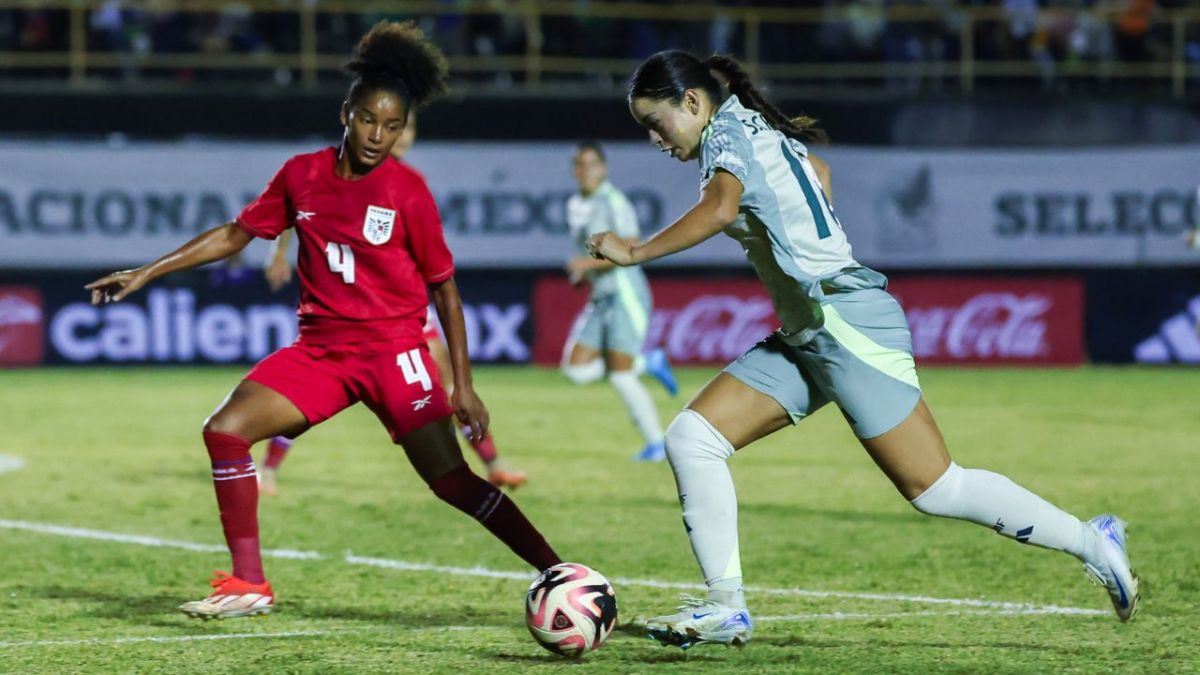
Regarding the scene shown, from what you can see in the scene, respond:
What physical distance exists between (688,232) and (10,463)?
27.1ft

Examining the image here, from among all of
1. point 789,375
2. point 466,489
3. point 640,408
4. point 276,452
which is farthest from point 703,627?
point 640,408

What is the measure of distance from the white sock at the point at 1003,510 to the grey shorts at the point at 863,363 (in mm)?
300

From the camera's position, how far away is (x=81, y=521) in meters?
9.61

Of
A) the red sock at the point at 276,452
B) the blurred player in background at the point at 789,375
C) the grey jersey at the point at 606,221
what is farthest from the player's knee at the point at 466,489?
the grey jersey at the point at 606,221

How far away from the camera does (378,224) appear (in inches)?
257

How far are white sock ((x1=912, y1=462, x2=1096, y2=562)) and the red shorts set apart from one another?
6.35 ft

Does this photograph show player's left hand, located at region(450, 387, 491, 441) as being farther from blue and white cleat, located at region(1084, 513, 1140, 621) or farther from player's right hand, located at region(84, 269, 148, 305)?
blue and white cleat, located at region(1084, 513, 1140, 621)

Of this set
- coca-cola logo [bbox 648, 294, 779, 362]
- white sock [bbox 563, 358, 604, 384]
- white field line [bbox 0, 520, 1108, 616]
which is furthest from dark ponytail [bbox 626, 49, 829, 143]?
coca-cola logo [bbox 648, 294, 779, 362]

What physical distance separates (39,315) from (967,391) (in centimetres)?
1113

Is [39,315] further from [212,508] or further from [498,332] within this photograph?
[212,508]

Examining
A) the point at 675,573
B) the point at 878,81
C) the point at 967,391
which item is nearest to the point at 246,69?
the point at 878,81

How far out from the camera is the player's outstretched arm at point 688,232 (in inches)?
216

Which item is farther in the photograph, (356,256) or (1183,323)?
(1183,323)

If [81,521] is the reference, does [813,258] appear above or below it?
above
